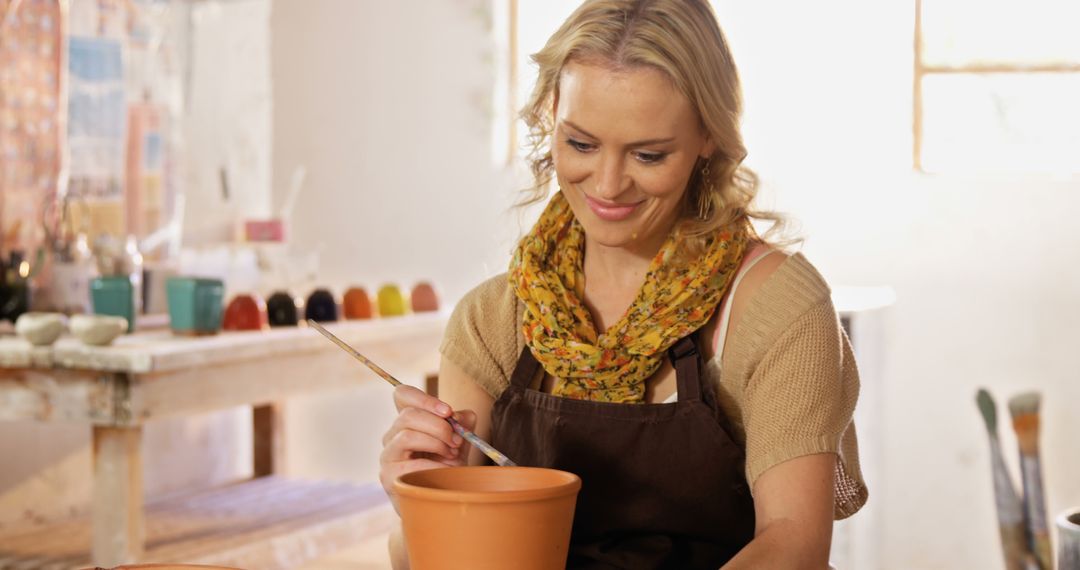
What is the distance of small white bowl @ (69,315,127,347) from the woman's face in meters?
1.50

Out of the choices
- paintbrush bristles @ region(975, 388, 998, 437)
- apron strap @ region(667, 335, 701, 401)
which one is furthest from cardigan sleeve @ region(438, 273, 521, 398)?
paintbrush bristles @ region(975, 388, 998, 437)

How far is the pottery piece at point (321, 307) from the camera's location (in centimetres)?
337

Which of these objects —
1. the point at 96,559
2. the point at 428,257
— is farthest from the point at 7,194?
the point at 428,257

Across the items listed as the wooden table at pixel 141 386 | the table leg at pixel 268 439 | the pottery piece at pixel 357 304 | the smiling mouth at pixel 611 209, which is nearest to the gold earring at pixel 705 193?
the smiling mouth at pixel 611 209

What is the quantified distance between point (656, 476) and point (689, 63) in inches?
18.4

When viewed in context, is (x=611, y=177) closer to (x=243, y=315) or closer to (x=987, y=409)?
(x=987, y=409)

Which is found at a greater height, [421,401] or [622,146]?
[622,146]

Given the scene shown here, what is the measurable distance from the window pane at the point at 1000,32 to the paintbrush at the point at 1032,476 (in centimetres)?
247

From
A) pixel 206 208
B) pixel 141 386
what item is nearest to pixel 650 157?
pixel 141 386

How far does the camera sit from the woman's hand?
4.25 feet

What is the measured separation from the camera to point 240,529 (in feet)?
10.7

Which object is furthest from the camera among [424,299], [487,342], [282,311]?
[424,299]

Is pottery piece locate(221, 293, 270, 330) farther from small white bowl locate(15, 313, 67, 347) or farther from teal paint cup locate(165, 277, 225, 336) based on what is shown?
small white bowl locate(15, 313, 67, 347)

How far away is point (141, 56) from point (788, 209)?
194 cm
